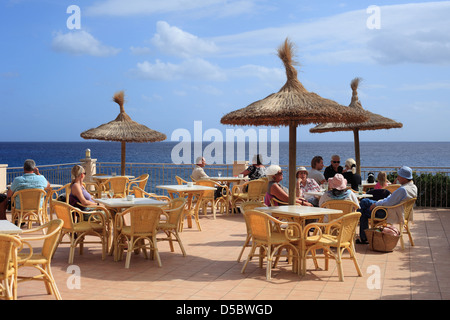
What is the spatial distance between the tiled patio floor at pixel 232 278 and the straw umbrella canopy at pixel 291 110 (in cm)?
134

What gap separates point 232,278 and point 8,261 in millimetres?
2483

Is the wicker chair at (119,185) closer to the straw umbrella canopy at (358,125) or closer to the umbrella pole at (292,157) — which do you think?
the straw umbrella canopy at (358,125)

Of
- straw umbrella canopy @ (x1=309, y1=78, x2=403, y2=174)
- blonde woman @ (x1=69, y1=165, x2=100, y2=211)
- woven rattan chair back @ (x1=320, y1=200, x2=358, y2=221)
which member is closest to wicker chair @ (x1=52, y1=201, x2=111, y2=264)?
blonde woman @ (x1=69, y1=165, x2=100, y2=211)

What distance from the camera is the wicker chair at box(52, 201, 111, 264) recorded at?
5965 mm

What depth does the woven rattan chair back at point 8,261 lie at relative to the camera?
3.59 meters

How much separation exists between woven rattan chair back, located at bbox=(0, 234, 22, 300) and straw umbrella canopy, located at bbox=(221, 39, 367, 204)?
132 inches

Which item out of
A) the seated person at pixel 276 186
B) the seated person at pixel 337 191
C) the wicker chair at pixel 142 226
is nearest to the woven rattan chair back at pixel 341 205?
the seated person at pixel 337 191

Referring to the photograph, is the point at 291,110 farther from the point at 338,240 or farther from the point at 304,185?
the point at 304,185

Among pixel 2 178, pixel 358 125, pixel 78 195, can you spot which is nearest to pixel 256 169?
pixel 358 125

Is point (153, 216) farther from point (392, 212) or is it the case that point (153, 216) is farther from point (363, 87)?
point (363, 87)

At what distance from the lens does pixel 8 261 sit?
3.64 meters

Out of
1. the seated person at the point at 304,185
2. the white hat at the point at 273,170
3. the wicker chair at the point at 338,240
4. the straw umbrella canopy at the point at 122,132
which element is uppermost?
the straw umbrella canopy at the point at 122,132

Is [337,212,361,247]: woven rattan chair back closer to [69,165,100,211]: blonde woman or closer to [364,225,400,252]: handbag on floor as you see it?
[364,225,400,252]: handbag on floor
